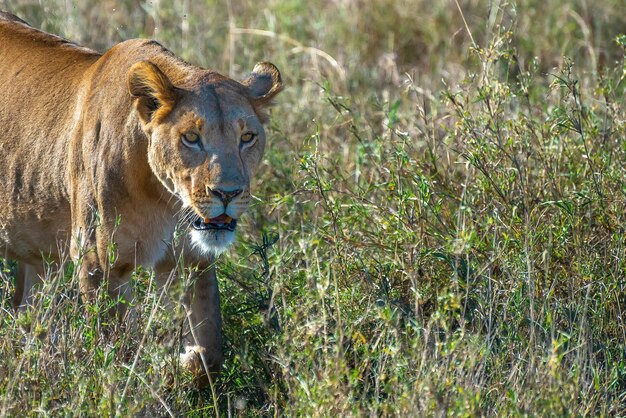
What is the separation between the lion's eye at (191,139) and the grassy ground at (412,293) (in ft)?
1.36

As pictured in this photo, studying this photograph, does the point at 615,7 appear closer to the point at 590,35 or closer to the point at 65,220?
the point at 590,35

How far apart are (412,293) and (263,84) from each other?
0.99m

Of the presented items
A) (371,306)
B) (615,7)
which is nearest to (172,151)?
(371,306)

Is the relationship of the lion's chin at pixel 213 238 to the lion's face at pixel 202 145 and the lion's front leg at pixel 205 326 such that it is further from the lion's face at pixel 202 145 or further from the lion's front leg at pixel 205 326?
the lion's front leg at pixel 205 326

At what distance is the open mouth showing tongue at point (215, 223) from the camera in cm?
410

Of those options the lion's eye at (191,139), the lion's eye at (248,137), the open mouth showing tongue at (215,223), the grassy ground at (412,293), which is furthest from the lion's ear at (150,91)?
the grassy ground at (412,293)

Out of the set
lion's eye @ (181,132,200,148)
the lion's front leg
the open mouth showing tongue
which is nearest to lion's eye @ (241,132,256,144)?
lion's eye @ (181,132,200,148)

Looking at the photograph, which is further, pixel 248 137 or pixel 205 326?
pixel 205 326

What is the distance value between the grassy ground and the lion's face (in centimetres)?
25

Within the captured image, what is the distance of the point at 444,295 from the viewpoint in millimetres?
3596

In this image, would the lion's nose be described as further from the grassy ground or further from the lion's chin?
the grassy ground

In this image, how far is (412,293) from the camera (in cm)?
455

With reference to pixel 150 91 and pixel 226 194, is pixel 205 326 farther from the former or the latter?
pixel 150 91

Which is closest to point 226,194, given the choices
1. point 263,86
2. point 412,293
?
point 263,86
